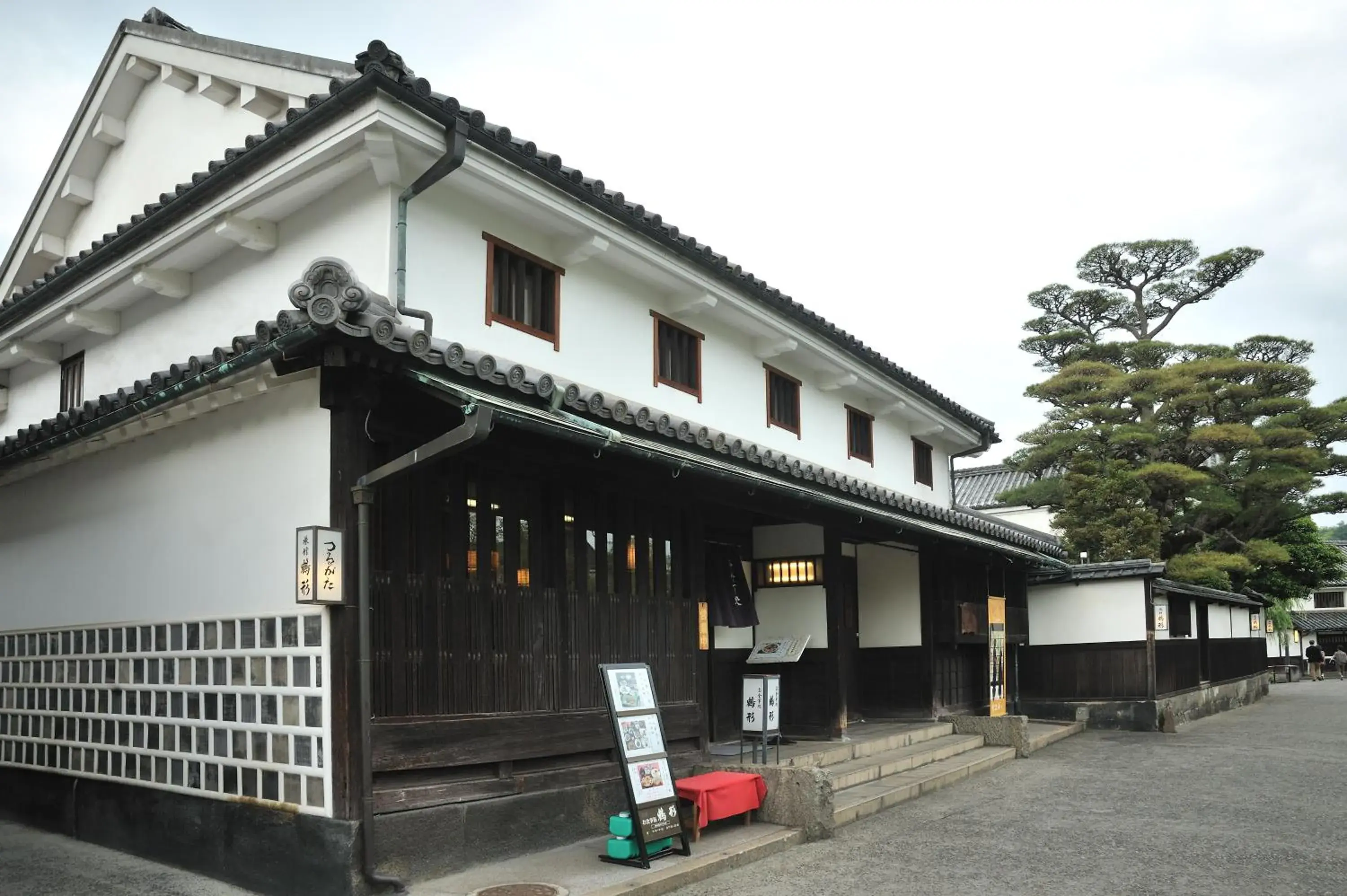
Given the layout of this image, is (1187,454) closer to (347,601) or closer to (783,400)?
(783,400)

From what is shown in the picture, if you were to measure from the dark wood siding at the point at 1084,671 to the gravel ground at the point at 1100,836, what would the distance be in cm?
388

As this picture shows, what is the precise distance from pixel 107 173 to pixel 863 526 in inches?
478

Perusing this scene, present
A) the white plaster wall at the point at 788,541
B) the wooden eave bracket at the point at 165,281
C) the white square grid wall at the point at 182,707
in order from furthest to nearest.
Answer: the white plaster wall at the point at 788,541
the wooden eave bracket at the point at 165,281
the white square grid wall at the point at 182,707

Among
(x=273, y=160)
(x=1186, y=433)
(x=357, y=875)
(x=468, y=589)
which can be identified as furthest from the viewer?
(x=1186, y=433)

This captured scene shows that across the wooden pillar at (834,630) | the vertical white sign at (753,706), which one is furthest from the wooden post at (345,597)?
the wooden pillar at (834,630)

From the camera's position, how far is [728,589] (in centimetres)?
1473

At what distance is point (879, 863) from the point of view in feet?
31.7

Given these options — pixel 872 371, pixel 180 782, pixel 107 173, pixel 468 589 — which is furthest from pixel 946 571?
pixel 107 173

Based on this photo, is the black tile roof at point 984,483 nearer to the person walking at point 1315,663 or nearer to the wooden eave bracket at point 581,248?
the person walking at point 1315,663

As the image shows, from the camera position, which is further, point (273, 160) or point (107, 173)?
point (107, 173)

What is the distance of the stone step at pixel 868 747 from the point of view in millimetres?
13273

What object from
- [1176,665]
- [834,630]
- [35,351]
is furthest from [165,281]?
[1176,665]

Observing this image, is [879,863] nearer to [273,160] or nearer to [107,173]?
[273,160]

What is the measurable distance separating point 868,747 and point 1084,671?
31.0 feet
